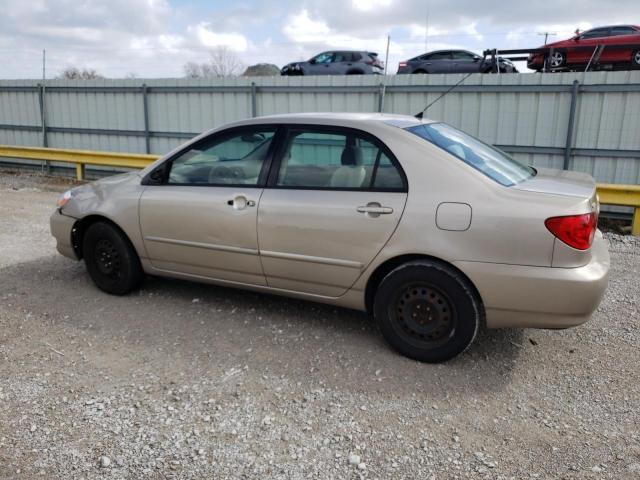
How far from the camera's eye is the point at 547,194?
341 cm

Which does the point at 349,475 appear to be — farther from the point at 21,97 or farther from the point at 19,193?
the point at 21,97

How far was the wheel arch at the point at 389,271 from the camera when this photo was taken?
3.50 m

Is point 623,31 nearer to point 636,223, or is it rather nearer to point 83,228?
point 636,223

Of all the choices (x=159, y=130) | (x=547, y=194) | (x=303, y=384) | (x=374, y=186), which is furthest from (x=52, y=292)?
(x=159, y=130)

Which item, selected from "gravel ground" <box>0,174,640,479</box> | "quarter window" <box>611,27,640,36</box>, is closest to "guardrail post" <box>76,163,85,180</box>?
"gravel ground" <box>0,174,640,479</box>

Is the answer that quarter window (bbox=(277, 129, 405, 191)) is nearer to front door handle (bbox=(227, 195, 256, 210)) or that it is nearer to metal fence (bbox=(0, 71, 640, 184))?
front door handle (bbox=(227, 195, 256, 210))

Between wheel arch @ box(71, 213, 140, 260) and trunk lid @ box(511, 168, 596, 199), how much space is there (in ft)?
10.5

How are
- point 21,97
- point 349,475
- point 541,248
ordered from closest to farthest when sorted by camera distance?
point 349,475 < point 541,248 < point 21,97

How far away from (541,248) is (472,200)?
1.63 ft

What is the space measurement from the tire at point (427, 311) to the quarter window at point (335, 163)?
23.7 inches

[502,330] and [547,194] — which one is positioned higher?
[547,194]

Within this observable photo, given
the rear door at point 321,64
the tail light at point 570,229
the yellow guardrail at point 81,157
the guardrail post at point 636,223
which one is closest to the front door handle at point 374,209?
the tail light at point 570,229

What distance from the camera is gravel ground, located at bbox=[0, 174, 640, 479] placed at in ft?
8.97

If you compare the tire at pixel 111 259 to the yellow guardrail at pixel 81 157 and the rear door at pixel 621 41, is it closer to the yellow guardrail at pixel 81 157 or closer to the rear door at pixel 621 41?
the yellow guardrail at pixel 81 157
